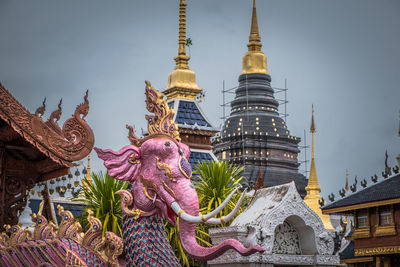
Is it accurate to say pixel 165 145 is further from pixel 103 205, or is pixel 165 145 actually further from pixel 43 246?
pixel 103 205

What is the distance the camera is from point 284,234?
35.7ft

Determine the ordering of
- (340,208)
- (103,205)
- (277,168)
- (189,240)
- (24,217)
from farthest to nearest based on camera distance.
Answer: (277,168)
(340,208)
(103,205)
(24,217)
(189,240)

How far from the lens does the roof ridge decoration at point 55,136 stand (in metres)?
7.26

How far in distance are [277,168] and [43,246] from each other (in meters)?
38.5

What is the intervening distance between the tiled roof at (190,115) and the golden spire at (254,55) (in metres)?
20.9

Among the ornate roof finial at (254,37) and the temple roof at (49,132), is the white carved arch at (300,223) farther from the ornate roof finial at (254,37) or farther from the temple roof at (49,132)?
the ornate roof finial at (254,37)

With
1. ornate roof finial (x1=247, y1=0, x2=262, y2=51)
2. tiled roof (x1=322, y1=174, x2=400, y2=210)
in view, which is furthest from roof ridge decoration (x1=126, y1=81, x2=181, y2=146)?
ornate roof finial (x1=247, y1=0, x2=262, y2=51)

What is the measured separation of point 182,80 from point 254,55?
20794mm

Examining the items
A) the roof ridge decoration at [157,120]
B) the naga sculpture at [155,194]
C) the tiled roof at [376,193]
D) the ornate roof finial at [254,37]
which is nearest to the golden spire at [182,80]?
the tiled roof at [376,193]

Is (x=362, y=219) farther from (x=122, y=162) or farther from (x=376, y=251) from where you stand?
(x=122, y=162)

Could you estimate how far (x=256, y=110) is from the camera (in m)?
46.2

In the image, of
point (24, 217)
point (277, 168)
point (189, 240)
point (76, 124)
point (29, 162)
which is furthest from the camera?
point (277, 168)

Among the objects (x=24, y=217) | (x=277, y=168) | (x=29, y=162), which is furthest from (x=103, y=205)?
(x=277, y=168)

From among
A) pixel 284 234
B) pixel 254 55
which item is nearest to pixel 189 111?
pixel 284 234
